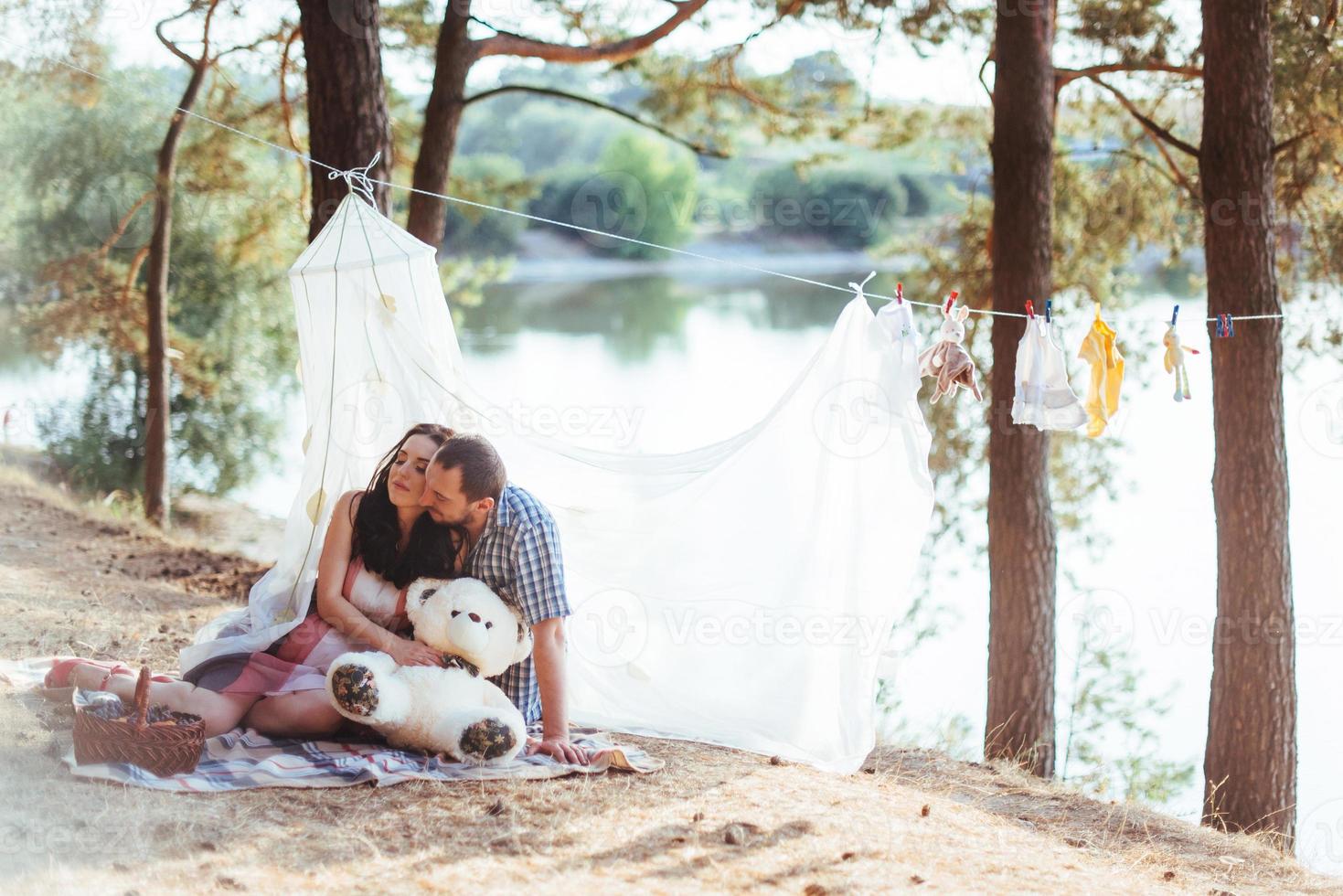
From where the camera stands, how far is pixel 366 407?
10.6ft

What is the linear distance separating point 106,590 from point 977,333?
15.6 ft

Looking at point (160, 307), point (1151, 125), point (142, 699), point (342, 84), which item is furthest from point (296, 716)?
point (160, 307)

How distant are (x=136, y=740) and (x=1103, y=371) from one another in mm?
2693

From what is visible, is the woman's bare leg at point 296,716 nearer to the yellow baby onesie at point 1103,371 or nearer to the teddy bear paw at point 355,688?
the teddy bear paw at point 355,688

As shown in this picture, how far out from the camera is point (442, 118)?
5520mm

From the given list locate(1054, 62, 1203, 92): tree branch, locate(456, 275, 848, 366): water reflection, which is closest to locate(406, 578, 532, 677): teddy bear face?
locate(1054, 62, 1203, 92): tree branch

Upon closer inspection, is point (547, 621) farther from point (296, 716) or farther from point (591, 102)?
point (591, 102)

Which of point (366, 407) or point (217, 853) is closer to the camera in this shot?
point (217, 853)

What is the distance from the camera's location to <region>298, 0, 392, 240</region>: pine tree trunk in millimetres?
4289

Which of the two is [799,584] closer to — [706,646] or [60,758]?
[706,646]

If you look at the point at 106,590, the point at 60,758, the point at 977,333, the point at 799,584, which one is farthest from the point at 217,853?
the point at 977,333

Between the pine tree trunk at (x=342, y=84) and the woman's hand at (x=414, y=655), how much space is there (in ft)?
6.40

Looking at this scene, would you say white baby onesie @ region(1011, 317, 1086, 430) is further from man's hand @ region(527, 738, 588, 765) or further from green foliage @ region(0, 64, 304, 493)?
green foliage @ region(0, 64, 304, 493)

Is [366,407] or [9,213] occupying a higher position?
[9,213]
